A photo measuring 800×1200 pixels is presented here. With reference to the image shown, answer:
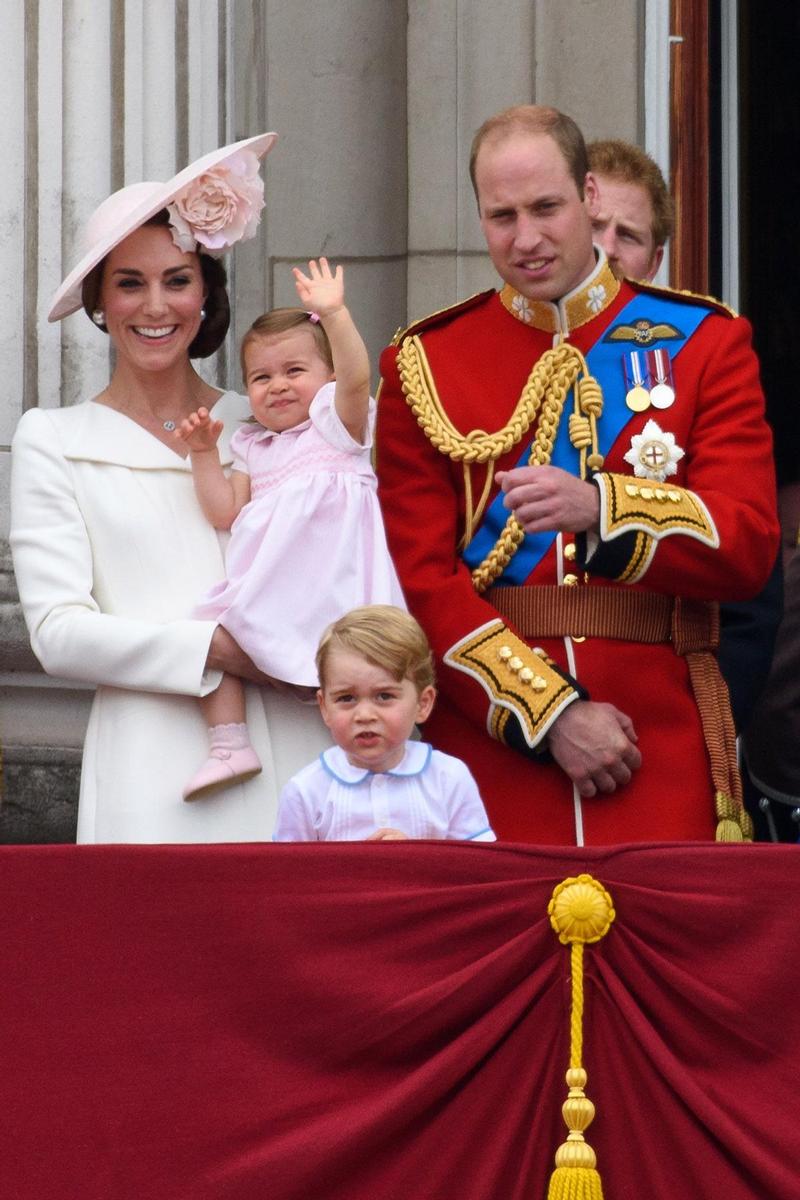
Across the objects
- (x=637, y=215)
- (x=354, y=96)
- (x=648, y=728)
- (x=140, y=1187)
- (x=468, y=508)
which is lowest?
(x=140, y=1187)

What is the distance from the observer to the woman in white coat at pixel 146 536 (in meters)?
4.15

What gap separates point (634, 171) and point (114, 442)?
1.07 metres

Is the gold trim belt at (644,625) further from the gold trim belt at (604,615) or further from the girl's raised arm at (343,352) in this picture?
the girl's raised arm at (343,352)

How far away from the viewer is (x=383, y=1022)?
3.46 m

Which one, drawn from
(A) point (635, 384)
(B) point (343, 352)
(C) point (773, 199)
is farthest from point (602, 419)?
(C) point (773, 199)

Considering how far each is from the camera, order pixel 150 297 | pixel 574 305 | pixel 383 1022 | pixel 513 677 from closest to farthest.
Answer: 1. pixel 383 1022
2. pixel 513 677
3. pixel 574 305
4. pixel 150 297

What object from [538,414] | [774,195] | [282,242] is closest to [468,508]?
[538,414]

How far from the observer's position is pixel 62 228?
17.8 ft

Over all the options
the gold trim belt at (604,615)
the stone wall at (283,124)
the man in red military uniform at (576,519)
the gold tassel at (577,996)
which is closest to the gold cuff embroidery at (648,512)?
the man in red military uniform at (576,519)

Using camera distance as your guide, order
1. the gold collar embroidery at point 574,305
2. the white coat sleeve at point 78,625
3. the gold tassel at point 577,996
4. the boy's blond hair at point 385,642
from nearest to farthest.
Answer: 1. the gold tassel at point 577,996
2. the boy's blond hair at point 385,642
3. the white coat sleeve at point 78,625
4. the gold collar embroidery at point 574,305

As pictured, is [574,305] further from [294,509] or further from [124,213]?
[124,213]

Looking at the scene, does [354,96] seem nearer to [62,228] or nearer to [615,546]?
[62,228]

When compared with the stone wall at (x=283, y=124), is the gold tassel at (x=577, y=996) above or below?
below

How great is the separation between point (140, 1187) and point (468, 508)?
1247mm
